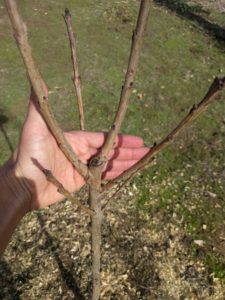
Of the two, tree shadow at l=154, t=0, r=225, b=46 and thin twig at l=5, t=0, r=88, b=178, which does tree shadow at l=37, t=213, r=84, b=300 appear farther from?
tree shadow at l=154, t=0, r=225, b=46

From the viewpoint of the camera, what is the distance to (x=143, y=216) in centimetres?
511

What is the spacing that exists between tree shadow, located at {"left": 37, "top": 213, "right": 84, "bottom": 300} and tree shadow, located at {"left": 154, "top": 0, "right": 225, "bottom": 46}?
5718 mm

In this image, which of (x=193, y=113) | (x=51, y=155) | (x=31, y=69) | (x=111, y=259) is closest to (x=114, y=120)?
(x=193, y=113)

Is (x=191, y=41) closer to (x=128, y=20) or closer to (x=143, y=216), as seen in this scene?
(x=128, y=20)

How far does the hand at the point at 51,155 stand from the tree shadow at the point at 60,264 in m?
1.29

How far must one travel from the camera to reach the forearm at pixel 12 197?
3.00 metres

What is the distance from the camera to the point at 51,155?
3.19 meters

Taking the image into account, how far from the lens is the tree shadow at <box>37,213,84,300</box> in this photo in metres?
4.31

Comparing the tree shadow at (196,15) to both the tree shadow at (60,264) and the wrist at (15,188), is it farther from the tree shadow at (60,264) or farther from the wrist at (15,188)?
the wrist at (15,188)

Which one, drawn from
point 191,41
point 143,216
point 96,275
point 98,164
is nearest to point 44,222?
point 143,216

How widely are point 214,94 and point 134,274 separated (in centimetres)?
327

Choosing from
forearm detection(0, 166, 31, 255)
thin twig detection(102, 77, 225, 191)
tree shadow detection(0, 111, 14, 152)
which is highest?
tree shadow detection(0, 111, 14, 152)

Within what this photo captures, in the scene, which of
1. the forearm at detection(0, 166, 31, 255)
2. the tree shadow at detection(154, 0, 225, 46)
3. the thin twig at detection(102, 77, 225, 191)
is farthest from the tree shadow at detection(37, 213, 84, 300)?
the tree shadow at detection(154, 0, 225, 46)

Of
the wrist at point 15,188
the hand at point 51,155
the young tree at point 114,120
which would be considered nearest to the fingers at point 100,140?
the hand at point 51,155
